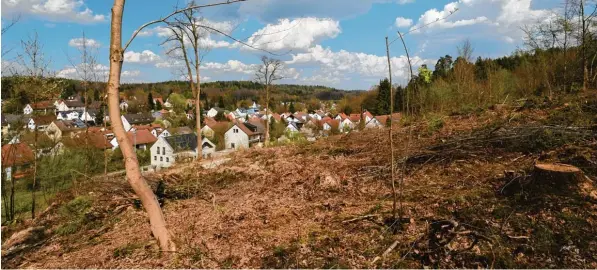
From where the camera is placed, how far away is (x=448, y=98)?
14000 mm

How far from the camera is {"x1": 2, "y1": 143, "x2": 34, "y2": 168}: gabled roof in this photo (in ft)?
40.3

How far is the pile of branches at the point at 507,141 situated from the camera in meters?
5.38

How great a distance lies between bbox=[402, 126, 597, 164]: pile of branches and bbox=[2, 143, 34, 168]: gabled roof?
45.8 feet

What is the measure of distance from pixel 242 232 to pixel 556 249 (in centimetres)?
312

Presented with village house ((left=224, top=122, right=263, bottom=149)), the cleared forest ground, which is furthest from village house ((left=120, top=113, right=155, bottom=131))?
the cleared forest ground

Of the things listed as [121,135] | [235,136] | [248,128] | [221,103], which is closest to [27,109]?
[121,135]

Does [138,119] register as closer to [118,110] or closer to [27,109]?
[27,109]

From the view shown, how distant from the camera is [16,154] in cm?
1306

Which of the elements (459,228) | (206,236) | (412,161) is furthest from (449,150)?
(206,236)

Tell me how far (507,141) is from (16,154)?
16.4m

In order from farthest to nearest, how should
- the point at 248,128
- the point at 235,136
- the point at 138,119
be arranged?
1. the point at 138,119
2. the point at 248,128
3. the point at 235,136

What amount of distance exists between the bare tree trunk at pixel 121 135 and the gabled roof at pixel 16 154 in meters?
12.1

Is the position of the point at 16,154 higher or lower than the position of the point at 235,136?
higher

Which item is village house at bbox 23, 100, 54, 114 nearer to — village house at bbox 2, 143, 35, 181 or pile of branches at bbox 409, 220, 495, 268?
village house at bbox 2, 143, 35, 181
